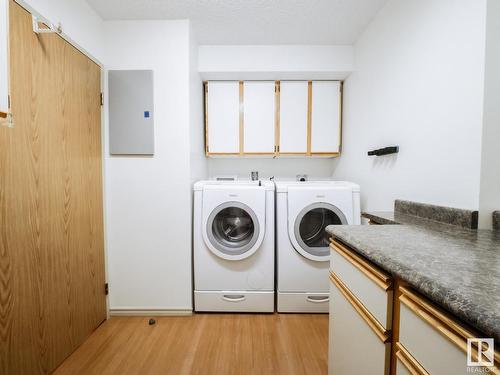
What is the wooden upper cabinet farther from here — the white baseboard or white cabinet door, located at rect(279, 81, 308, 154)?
the white baseboard

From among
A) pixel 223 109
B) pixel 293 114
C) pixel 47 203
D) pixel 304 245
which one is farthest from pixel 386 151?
pixel 47 203

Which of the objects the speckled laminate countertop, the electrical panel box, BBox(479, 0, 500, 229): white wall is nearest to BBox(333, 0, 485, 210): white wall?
BBox(479, 0, 500, 229): white wall

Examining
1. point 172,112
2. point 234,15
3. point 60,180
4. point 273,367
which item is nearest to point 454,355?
point 273,367

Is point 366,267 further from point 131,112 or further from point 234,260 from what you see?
point 131,112

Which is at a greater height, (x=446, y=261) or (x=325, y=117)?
(x=325, y=117)

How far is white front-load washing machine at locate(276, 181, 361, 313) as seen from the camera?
1.89 metres

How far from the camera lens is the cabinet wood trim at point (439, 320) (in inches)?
17.3

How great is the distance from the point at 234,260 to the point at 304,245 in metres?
0.60

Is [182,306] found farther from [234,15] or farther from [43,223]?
[234,15]

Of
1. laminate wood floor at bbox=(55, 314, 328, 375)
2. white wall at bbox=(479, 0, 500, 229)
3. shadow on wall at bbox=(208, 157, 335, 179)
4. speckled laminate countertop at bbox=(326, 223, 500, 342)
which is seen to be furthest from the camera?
shadow on wall at bbox=(208, 157, 335, 179)

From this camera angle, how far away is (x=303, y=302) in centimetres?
193

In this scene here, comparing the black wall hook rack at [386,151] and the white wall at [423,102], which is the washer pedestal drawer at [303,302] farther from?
the black wall hook rack at [386,151]

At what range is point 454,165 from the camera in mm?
1108

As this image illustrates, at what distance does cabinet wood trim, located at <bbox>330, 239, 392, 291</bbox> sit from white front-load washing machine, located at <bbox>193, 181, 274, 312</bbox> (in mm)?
922
